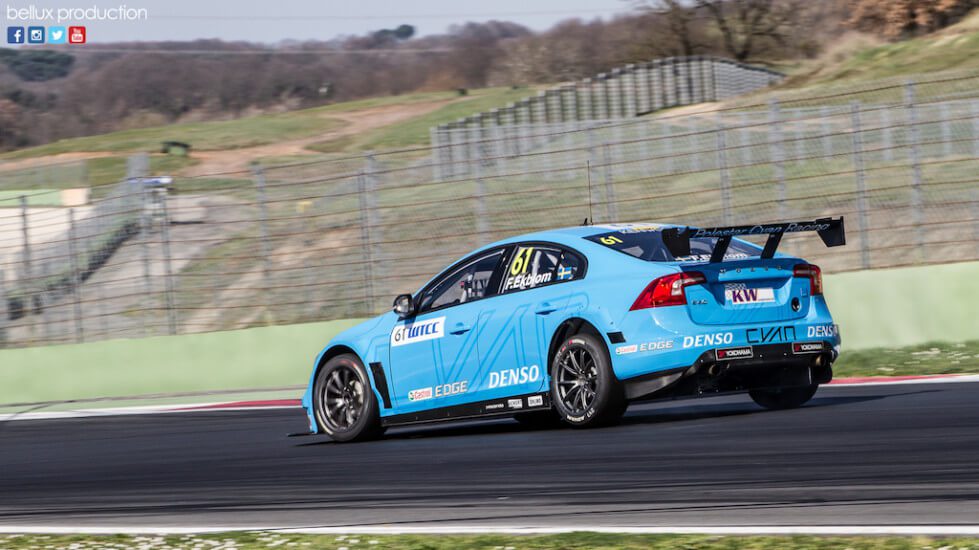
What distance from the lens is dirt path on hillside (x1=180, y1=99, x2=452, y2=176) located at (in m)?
64.2

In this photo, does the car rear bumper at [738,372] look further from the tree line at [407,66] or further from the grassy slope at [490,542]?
the tree line at [407,66]

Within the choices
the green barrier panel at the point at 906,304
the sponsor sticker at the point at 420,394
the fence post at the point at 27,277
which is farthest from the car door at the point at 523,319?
the fence post at the point at 27,277

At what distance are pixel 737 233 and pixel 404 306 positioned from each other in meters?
2.69

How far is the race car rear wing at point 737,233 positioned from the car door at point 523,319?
0.80 m

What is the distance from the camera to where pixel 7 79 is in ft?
310

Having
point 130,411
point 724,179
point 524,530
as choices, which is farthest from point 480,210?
point 524,530

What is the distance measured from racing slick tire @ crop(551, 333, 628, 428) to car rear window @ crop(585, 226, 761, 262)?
693 millimetres

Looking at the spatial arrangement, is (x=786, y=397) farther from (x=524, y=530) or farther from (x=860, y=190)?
(x=860, y=190)

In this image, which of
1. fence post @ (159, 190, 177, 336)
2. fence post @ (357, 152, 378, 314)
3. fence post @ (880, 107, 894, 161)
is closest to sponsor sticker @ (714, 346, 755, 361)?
fence post @ (880, 107, 894, 161)

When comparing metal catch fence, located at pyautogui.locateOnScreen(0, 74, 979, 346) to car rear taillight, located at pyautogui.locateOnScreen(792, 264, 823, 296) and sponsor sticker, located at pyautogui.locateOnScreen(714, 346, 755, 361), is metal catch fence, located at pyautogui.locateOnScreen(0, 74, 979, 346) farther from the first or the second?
sponsor sticker, located at pyautogui.locateOnScreen(714, 346, 755, 361)

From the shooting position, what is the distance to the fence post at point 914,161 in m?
16.3

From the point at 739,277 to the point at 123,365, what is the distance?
38.5 ft

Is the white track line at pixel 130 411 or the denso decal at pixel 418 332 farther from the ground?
the denso decal at pixel 418 332

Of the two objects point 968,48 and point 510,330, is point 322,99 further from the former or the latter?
point 510,330
